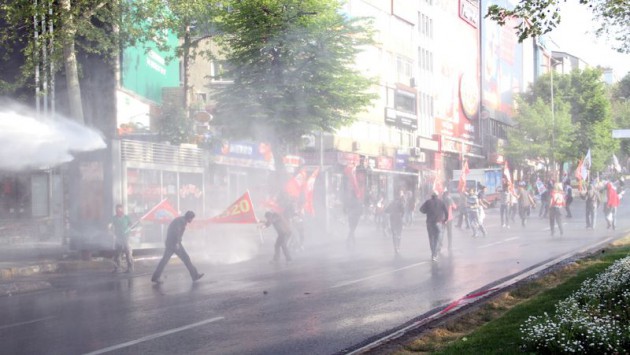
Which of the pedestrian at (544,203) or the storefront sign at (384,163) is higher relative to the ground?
the storefront sign at (384,163)

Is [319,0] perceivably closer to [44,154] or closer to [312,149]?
[44,154]

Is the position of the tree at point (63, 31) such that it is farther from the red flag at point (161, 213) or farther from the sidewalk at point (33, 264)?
the sidewalk at point (33, 264)

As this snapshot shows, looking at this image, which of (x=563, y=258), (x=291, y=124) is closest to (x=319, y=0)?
(x=291, y=124)

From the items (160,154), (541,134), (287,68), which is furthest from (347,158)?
(541,134)

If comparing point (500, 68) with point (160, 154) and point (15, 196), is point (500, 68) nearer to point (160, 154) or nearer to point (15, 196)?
point (15, 196)

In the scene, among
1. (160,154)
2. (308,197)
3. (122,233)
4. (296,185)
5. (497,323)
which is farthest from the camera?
(308,197)

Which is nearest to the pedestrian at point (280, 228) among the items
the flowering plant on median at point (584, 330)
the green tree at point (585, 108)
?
the flowering plant on median at point (584, 330)

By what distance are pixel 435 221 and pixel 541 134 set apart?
54.2m

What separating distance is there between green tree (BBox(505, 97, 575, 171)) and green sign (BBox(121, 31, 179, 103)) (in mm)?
41992

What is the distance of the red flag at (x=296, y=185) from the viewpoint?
960 inches

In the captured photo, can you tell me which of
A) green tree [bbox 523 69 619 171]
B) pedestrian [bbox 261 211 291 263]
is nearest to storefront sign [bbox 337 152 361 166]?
pedestrian [bbox 261 211 291 263]

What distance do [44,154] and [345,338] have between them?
12.0m

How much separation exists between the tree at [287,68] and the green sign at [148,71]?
389 centimetres

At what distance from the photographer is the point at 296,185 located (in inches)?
973
